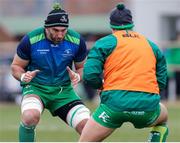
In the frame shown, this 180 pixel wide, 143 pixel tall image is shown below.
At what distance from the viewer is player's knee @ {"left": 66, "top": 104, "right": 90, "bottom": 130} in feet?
36.1

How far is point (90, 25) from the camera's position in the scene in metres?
36.3

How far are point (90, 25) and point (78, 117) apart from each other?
25.5 m

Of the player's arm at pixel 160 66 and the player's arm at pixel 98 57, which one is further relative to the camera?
the player's arm at pixel 160 66

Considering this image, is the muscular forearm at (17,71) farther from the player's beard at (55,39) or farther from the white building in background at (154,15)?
the white building in background at (154,15)

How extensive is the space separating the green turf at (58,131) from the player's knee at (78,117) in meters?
3.71

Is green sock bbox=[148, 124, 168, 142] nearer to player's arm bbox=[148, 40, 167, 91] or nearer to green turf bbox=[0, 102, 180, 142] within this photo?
player's arm bbox=[148, 40, 167, 91]

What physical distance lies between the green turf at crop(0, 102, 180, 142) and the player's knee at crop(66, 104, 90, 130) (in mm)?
3711

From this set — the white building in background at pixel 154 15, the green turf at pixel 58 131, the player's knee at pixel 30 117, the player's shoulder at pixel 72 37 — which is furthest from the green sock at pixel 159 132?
the white building in background at pixel 154 15

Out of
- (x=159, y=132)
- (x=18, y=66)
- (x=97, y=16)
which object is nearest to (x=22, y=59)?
(x=18, y=66)

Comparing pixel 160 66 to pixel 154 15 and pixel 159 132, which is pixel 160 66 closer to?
pixel 159 132

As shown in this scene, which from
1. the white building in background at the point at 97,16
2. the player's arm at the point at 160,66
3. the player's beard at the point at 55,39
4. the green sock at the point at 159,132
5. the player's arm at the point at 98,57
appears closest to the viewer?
the player's arm at the point at 98,57

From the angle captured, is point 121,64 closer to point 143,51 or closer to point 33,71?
point 143,51

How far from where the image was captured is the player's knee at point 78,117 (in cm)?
1099

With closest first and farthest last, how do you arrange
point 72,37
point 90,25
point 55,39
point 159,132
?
point 159,132
point 55,39
point 72,37
point 90,25
